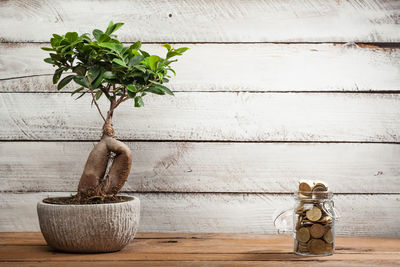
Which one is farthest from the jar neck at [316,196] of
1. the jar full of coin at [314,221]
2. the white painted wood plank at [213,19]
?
the white painted wood plank at [213,19]

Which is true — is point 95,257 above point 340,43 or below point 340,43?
below

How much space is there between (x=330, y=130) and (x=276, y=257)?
447 millimetres

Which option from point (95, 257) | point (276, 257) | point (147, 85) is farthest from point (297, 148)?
point (95, 257)

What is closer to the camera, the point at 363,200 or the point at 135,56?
the point at 135,56

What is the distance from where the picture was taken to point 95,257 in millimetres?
1018

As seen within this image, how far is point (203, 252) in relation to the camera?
1076 millimetres

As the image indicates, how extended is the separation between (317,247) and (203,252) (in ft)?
0.84

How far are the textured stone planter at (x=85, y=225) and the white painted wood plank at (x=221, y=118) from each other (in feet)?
1.08

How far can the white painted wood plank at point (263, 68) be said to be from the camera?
1.33 m

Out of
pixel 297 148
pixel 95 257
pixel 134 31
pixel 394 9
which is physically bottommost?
pixel 95 257

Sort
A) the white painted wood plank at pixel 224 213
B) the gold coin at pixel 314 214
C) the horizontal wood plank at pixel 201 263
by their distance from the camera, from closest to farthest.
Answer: the horizontal wood plank at pixel 201 263 → the gold coin at pixel 314 214 → the white painted wood plank at pixel 224 213

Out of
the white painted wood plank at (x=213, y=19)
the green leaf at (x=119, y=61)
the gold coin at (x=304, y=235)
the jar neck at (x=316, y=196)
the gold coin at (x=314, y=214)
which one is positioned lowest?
the gold coin at (x=304, y=235)

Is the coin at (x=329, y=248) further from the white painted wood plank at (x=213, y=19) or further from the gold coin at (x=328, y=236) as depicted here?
the white painted wood plank at (x=213, y=19)

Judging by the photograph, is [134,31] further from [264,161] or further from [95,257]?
[95,257]
